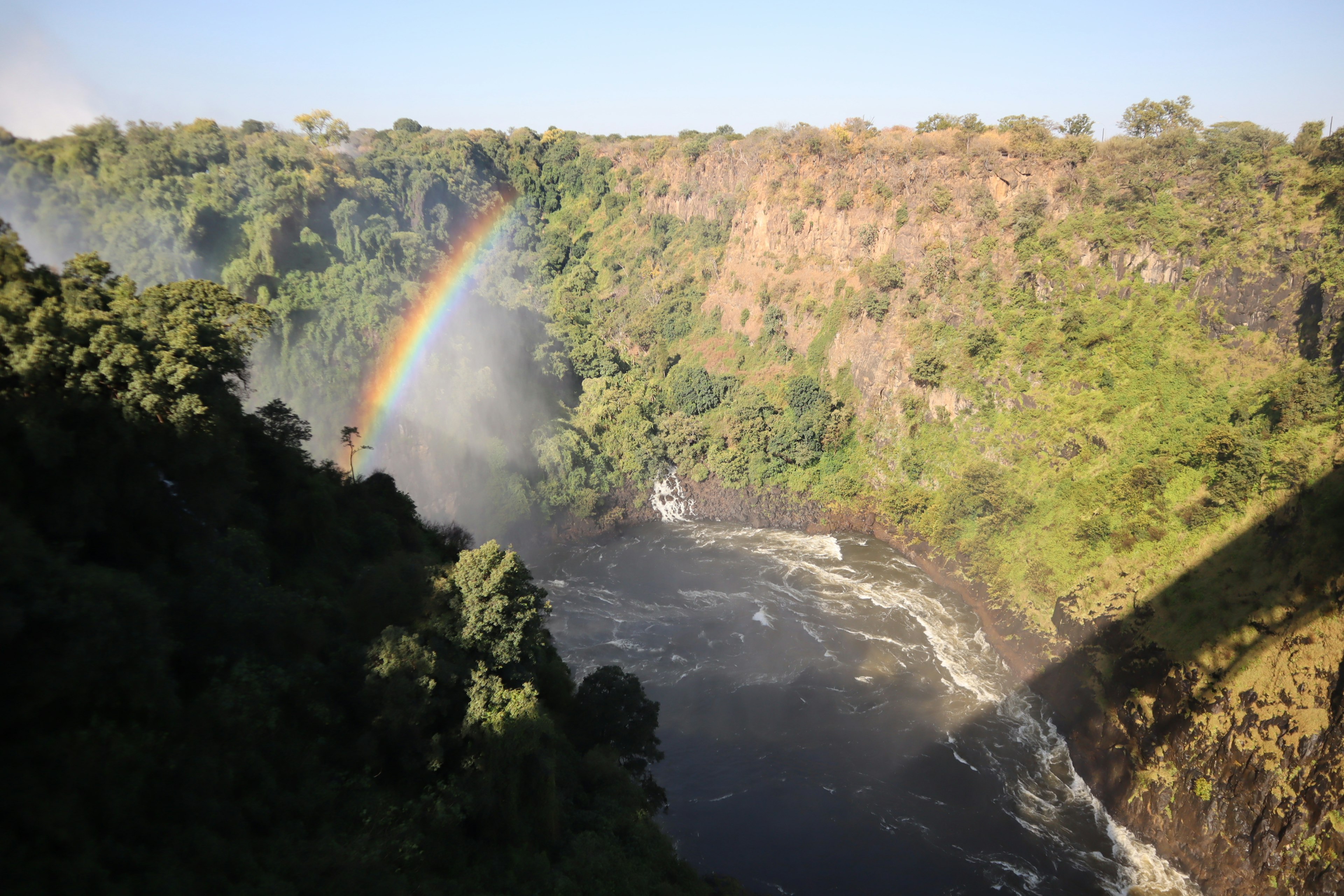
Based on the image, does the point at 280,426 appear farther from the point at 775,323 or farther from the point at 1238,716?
the point at 775,323

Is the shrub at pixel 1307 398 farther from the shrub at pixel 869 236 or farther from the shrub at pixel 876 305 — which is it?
the shrub at pixel 869 236

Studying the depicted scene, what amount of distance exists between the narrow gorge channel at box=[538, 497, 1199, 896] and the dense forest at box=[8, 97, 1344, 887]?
3.36 m

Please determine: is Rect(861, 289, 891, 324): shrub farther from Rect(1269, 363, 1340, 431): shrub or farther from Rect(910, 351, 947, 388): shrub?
Rect(1269, 363, 1340, 431): shrub

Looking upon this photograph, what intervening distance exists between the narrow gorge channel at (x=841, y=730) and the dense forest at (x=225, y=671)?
7961mm

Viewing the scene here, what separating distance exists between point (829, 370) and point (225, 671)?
158 feet

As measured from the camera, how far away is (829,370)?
183 ft

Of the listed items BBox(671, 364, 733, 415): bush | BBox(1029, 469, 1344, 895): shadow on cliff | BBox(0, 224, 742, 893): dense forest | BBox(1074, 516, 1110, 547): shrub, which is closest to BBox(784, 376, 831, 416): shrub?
BBox(671, 364, 733, 415): bush

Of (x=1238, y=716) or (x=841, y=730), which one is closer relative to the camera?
(x=1238, y=716)

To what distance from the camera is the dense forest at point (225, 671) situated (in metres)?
11.2

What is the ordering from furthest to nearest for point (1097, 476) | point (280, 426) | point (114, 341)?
1. point (1097, 476)
2. point (280, 426)
3. point (114, 341)

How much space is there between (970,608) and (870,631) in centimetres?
669

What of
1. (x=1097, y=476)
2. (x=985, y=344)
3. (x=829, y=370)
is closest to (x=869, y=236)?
(x=829, y=370)

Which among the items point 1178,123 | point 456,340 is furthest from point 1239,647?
point 456,340

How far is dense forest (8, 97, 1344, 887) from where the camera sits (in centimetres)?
1875
